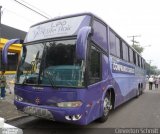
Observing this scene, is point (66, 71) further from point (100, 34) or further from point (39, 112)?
point (100, 34)

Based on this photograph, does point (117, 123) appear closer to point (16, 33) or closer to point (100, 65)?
point (100, 65)

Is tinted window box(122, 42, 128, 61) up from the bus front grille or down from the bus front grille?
up

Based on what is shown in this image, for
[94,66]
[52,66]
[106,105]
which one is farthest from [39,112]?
[106,105]

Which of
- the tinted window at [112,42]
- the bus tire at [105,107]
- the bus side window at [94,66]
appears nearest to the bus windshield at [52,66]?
the bus side window at [94,66]

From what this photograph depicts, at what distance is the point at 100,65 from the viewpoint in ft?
25.0

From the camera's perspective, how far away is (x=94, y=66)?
7164 millimetres

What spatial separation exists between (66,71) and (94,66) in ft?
3.12

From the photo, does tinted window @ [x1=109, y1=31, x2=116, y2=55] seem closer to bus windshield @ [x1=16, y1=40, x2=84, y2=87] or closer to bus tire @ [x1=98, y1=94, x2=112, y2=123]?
bus tire @ [x1=98, y1=94, x2=112, y2=123]

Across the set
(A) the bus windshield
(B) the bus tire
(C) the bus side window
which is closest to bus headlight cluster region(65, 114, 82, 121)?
(A) the bus windshield

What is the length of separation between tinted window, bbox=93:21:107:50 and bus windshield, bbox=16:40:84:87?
902mm

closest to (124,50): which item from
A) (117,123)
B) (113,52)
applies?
(113,52)

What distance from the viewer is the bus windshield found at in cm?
650

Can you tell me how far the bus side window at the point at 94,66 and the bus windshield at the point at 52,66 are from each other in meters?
0.48

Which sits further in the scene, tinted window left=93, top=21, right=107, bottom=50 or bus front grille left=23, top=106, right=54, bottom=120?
tinted window left=93, top=21, right=107, bottom=50
